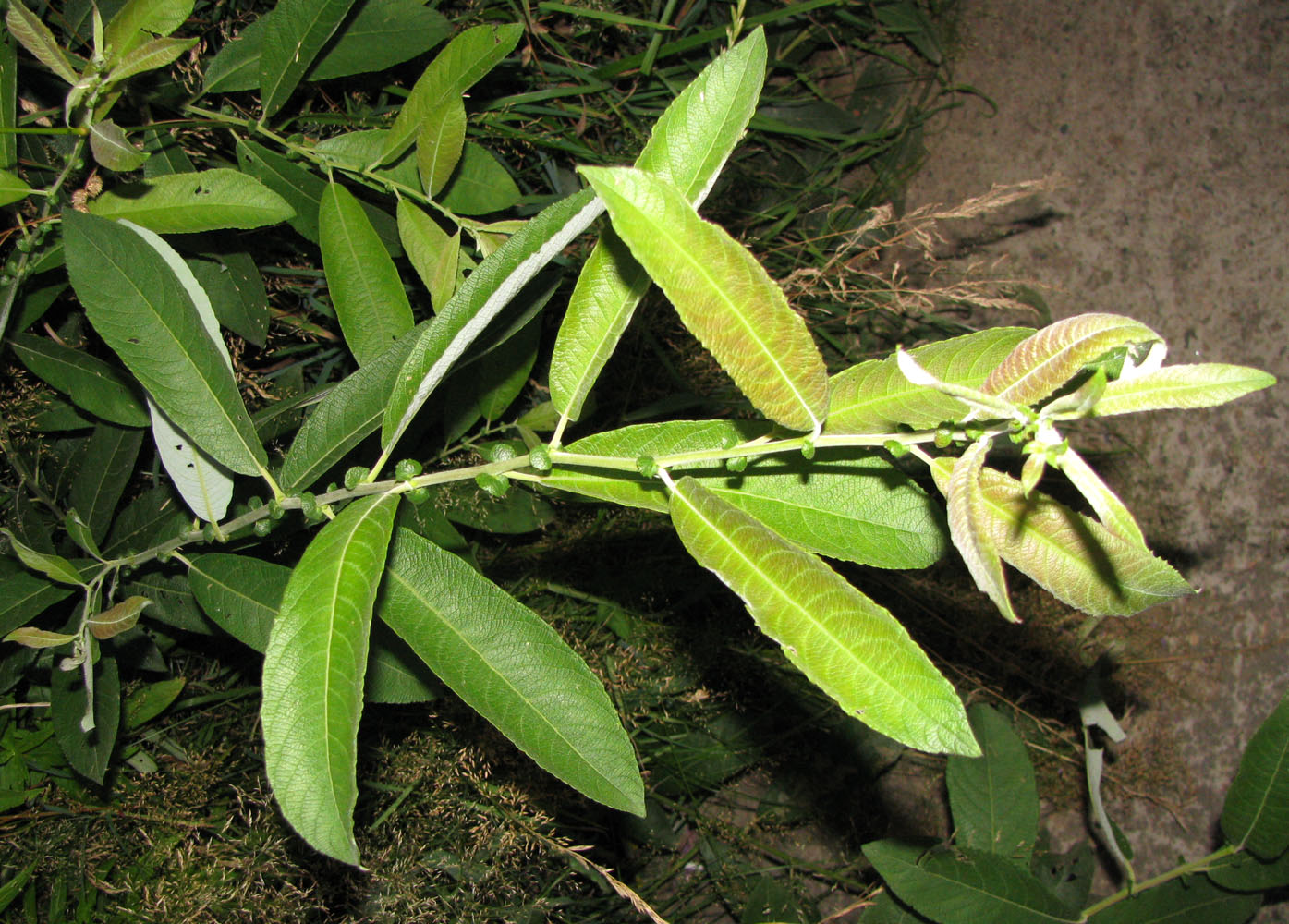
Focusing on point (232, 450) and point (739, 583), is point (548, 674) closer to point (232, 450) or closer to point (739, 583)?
point (739, 583)

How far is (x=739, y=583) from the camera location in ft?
2.59

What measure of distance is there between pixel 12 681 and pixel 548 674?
39.9 inches

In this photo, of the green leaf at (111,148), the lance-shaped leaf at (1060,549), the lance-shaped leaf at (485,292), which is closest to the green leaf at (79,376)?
the green leaf at (111,148)

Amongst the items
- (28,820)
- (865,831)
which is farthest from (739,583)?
(865,831)

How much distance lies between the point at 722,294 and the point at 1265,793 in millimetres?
1738

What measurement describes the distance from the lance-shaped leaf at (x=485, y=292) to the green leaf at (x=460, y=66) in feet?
1.84

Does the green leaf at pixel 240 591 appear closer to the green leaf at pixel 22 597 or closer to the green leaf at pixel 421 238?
the green leaf at pixel 22 597

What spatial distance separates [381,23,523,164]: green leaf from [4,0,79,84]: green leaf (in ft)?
1.53

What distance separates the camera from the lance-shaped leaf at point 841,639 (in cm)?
72

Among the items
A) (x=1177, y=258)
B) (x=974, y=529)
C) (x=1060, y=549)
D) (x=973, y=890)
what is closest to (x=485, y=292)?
(x=974, y=529)

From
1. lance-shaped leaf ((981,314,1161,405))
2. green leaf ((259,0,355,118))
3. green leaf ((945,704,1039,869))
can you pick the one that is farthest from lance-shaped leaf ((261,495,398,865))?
green leaf ((945,704,1039,869))

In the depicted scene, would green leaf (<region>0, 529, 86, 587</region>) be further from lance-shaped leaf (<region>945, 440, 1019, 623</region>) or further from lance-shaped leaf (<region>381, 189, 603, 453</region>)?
lance-shaped leaf (<region>945, 440, 1019, 623</region>)

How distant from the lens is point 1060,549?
846 mm

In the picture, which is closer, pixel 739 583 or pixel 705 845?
pixel 739 583
